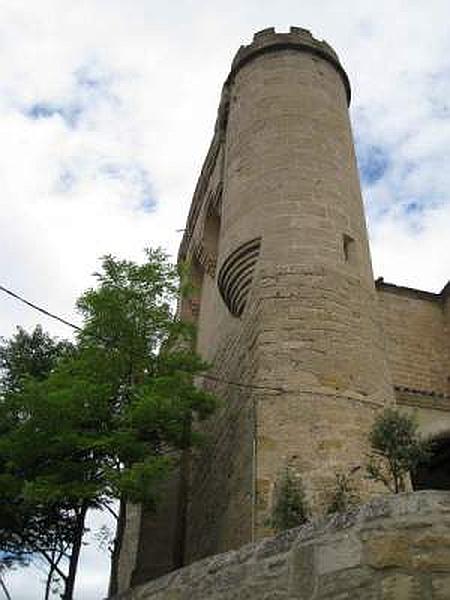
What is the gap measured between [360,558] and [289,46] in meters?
11.3

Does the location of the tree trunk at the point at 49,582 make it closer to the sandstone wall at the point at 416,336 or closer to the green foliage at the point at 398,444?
the green foliage at the point at 398,444

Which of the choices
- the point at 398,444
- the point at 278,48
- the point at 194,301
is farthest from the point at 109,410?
the point at 194,301

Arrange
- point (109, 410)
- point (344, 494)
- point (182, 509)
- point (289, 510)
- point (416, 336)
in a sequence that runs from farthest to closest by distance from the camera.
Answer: point (416, 336) < point (182, 509) < point (109, 410) < point (344, 494) < point (289, 510)

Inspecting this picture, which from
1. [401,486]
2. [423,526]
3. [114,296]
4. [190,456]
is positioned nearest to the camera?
[423,526]

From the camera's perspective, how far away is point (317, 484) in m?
7.75

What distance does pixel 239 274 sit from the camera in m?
11.1

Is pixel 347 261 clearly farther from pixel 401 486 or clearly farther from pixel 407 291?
pixel 407 291

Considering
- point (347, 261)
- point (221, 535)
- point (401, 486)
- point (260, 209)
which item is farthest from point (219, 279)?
point (401, 486)

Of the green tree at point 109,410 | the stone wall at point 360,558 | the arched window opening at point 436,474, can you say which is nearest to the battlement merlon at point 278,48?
the green tree at point 109,410

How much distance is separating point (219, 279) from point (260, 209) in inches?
50.4

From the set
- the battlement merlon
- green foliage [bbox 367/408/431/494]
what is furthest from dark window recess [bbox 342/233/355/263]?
the battlement merlon

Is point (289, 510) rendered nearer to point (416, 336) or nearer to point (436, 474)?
point (436, 474)

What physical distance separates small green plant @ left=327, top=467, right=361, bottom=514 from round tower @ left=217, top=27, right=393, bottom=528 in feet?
0.36

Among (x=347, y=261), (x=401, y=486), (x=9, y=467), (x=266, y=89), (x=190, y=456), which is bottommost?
(x=401, y=486)
